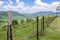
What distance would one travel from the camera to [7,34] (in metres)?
3.04

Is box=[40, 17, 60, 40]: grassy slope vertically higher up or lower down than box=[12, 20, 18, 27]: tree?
lower down

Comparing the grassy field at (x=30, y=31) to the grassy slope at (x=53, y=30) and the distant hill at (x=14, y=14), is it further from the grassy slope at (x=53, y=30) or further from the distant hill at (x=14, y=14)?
the distant hill at (x=14, y=14)

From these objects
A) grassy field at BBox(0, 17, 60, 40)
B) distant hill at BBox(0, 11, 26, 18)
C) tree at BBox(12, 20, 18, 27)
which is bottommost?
grassy field at BBox(0, 17, 60, 40)

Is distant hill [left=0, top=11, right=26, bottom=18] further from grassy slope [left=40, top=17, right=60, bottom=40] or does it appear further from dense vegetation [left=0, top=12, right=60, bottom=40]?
grassy slope [left=40, top=17, right=60, bottom=40]

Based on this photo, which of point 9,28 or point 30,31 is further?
point 30,31

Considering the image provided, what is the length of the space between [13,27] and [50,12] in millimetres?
545

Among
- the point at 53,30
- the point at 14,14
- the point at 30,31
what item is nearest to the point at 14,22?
the point at 14,14

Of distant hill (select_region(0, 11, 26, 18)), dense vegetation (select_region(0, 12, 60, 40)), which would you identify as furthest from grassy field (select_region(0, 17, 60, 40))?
distant hill (select_region(0, 11, 26, 18))

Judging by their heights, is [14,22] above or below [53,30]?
above

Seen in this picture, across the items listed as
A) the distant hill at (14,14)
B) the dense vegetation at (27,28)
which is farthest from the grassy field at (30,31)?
the distant hill at (14,14)

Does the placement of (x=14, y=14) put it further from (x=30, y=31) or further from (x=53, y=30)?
(x=53, y=30)

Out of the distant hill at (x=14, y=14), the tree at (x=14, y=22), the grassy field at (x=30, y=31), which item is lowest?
the grassy field at (x=30, y=31)

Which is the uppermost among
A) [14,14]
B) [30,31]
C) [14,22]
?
[14,14]

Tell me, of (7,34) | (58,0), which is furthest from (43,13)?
(7,34)
